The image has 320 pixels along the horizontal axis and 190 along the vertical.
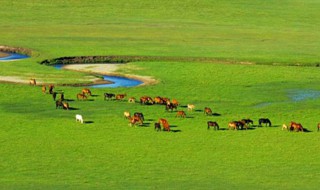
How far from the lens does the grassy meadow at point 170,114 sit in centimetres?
2742

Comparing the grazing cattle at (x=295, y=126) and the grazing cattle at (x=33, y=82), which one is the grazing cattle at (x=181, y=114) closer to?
the grazing cattle at (x=295, y=126)

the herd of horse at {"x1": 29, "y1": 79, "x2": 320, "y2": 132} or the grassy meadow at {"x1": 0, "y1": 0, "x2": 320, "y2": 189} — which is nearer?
the grassy meadow at {"x1": 0, "y1": 0, "x2": 320, "y2": 189}

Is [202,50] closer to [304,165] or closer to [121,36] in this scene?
[121,36]

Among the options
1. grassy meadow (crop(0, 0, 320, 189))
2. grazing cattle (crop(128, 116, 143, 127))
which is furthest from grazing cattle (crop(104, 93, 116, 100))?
grazing cattle (crop(128, 116, 143, 127))

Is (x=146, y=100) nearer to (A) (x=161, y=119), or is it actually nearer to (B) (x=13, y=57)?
(A) (x=161, y=119)

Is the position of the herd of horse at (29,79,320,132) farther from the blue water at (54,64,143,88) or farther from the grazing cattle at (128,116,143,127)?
the blue water at (54,64,143,88)

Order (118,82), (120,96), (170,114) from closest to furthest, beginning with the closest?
1. (170,114)
2. (120,96)
3. (118,82)

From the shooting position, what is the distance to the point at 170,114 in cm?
3719

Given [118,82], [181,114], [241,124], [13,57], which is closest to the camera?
[241,124]

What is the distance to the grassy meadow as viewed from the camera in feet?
90.0

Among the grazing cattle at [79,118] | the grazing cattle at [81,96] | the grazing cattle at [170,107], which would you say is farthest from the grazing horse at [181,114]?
the grazing cattle at [81,96]

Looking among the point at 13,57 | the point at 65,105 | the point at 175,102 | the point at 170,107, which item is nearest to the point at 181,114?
the point at 170,107

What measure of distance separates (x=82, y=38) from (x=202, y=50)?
35.7 feet

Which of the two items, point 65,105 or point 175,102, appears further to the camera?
point 175,102
